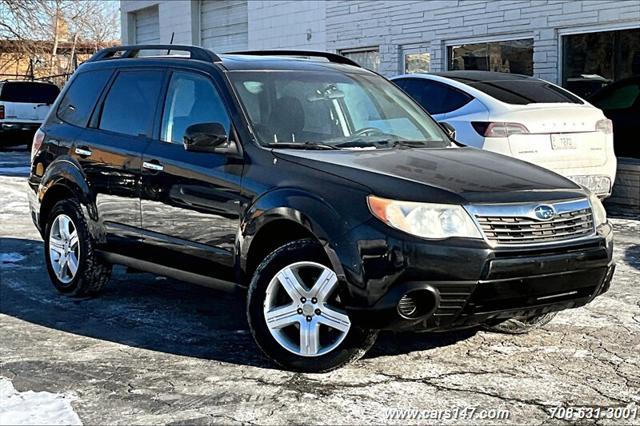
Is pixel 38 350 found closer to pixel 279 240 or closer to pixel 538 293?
pixel 279 240

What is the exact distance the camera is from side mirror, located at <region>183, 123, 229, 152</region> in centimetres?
513

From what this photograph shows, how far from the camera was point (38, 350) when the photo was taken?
520cm

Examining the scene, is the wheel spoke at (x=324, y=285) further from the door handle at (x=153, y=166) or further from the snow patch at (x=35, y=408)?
the door handle at (x=153, y=166)

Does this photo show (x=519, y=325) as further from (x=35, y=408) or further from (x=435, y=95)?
(x=435, y=95)

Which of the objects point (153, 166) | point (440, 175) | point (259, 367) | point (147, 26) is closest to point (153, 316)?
point (153, 166)

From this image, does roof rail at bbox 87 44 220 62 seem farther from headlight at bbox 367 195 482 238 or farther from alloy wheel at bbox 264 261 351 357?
headlight at bbox 367 195 482 238

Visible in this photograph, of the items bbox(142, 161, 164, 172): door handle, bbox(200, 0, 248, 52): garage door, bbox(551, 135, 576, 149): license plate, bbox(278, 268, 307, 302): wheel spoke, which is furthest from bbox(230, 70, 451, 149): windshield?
bbox(200, 0, 248, 52): garage door

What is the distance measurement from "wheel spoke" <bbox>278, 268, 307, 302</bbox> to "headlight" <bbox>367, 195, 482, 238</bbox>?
0.63 metres

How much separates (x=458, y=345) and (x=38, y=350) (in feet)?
8.25

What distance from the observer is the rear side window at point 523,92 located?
9242mm

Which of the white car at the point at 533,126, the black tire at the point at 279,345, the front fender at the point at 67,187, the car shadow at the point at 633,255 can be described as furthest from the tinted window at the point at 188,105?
the car shadow at the point at 633,255

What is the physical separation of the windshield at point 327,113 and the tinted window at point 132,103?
79cm

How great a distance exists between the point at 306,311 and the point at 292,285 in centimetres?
16

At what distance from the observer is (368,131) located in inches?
217
